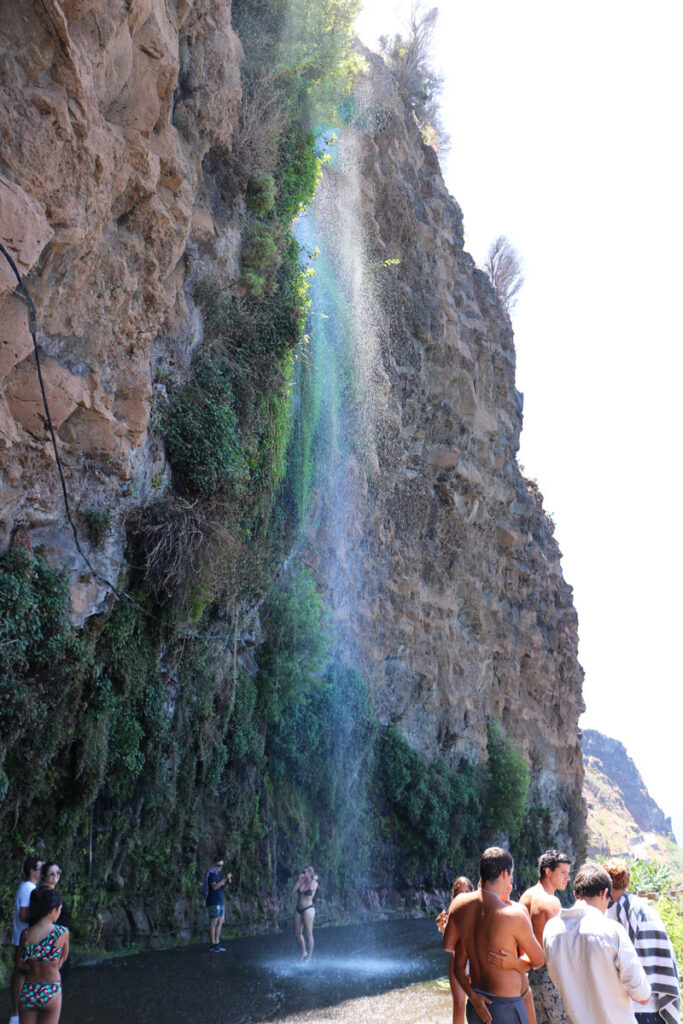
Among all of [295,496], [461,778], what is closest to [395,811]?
[461,778]

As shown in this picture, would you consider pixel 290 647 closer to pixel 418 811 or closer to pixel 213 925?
pixel 213 925

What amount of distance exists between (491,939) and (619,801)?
4610 inches

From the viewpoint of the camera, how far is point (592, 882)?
13.9 feet

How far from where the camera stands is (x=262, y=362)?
45.1 feet

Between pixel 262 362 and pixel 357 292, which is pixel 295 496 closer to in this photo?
pixel 262 362

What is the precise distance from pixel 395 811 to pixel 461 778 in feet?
13.2

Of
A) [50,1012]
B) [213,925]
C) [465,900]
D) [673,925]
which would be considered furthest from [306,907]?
[465,900]

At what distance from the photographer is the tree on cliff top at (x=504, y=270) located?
131ft

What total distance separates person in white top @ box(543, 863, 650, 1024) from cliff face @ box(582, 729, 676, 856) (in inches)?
3599

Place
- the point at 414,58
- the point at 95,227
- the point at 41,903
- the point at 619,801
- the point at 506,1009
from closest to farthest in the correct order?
the point at 506,1009 < the point at 41,903 < the point at 95,227 < the point at 414,58 < the point at 619,801

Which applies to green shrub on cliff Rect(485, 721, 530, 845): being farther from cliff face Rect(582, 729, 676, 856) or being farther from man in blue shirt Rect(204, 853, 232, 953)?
cliff face Rect(582, 729, 676, 856)

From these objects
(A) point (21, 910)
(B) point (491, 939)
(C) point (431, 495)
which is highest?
(C) point (431, 495)

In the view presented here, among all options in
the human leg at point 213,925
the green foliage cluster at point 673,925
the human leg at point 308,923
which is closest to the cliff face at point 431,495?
the human leg at point 213,925

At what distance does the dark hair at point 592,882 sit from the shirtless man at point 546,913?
34 cm
